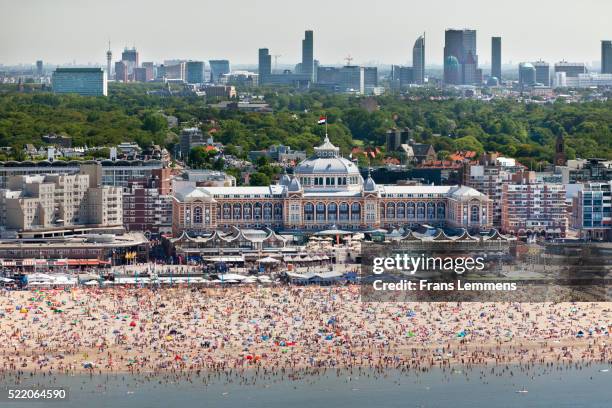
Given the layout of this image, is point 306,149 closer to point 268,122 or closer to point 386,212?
point 268,122

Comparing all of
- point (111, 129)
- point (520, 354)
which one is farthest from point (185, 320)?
point (111, 129)

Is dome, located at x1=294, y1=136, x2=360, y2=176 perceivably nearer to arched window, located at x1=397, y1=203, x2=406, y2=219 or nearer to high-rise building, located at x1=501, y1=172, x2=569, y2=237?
arched window, located at x1=397, y1=203, x2=406, y2=219

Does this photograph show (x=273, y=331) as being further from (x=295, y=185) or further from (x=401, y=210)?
(x=401, y=210)

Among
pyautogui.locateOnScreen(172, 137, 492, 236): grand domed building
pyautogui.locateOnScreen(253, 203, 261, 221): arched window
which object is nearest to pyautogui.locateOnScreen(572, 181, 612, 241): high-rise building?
pyautogui.locateOnScreen(172, 137, 492, 236): grand domed building

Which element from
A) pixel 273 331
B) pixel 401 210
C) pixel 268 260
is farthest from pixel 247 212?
pixel 273 331

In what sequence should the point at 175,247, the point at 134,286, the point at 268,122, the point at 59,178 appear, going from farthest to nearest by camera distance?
the point at 268,122 < the point at 59,178 < the point at 175,247 < the point at 134,286

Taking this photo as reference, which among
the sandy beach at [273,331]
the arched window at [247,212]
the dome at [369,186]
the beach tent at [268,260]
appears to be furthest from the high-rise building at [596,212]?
the sandy beach at [273,331]
